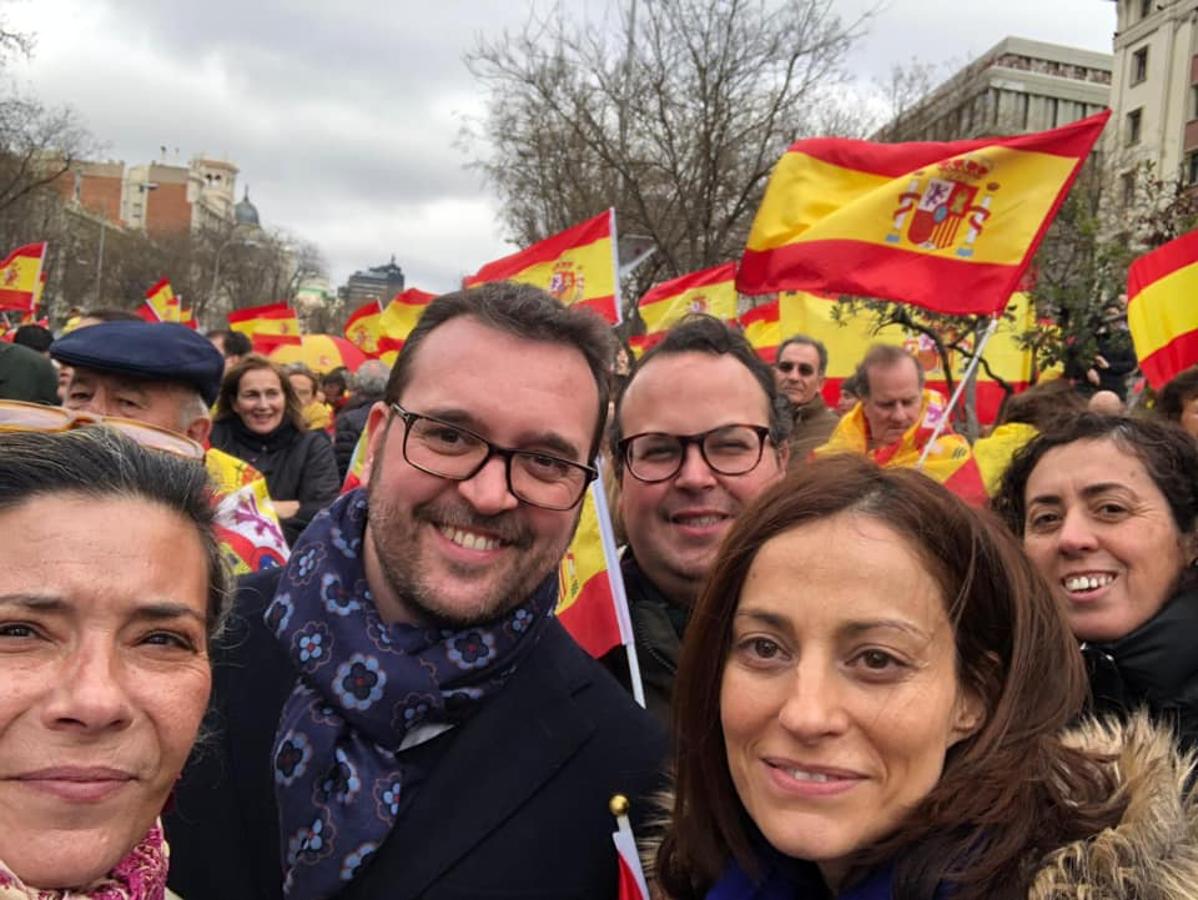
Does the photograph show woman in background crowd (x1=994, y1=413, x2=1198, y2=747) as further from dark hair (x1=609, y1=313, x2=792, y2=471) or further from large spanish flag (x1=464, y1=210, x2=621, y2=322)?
large spanish flag (x1=464, y1=210, x2=621, y2=322)

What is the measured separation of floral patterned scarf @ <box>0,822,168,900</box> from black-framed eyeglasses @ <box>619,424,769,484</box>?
154 centimetres

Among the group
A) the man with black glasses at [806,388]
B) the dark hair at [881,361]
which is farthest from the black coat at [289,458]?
the dark hair at [881,361]

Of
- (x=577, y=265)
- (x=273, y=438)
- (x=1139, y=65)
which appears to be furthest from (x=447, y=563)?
(x=1139, y=65)

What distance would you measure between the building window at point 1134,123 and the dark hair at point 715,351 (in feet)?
141

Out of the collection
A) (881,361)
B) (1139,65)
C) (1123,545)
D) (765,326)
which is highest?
(1139,65)

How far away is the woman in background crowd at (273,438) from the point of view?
6262 mm

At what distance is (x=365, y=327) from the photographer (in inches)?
667

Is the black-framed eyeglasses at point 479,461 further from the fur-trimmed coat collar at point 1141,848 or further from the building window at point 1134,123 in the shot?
the building window at point 1134,123

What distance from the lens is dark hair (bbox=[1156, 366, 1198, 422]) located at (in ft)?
12.8

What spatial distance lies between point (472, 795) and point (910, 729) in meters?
0.84

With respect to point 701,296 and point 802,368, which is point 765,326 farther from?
point 802,368

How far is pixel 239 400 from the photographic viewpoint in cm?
631

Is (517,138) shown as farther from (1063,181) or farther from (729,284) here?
(1063,181)

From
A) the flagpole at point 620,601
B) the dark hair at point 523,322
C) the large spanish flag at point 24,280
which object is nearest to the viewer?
the dark hair at point 523,322
